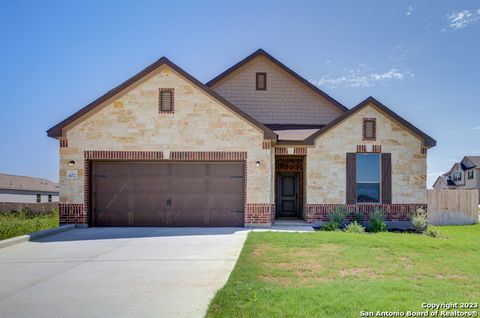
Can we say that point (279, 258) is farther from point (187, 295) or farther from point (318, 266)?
point (187, 295)

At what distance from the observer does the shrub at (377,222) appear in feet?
44.7

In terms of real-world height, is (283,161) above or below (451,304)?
above

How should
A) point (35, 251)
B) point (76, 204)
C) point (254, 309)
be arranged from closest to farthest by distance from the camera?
point (254, 309), point (35, 251), point (76, 204)

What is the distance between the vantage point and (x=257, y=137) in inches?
541

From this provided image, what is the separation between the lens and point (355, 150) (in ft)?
47.5

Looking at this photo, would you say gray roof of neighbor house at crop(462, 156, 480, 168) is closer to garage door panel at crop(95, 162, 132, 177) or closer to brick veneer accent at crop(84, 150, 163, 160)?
brick veneer accent at crop(84, 150, 163, 160)

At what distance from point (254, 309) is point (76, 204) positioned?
1075cm

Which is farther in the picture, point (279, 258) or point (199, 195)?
point (199, 195)

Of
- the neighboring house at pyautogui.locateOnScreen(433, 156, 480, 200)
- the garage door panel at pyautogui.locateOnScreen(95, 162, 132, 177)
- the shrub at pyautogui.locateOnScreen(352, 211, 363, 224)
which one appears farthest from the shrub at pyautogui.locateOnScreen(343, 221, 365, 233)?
the neighboring house at pyautogui.locateOnScreen(433, 156, 480, 200)

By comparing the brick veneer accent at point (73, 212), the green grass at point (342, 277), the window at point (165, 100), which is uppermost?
the window at point (165, 100)

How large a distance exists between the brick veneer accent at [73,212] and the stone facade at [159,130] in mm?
36

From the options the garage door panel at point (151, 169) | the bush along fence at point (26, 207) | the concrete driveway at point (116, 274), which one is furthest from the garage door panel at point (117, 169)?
the bush along fence at point (26, 207)

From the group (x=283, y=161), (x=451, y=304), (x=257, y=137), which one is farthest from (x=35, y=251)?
(x=283, y=161)

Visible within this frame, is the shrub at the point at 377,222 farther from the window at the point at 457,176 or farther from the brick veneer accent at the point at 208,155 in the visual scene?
the window at the point at 457,176
